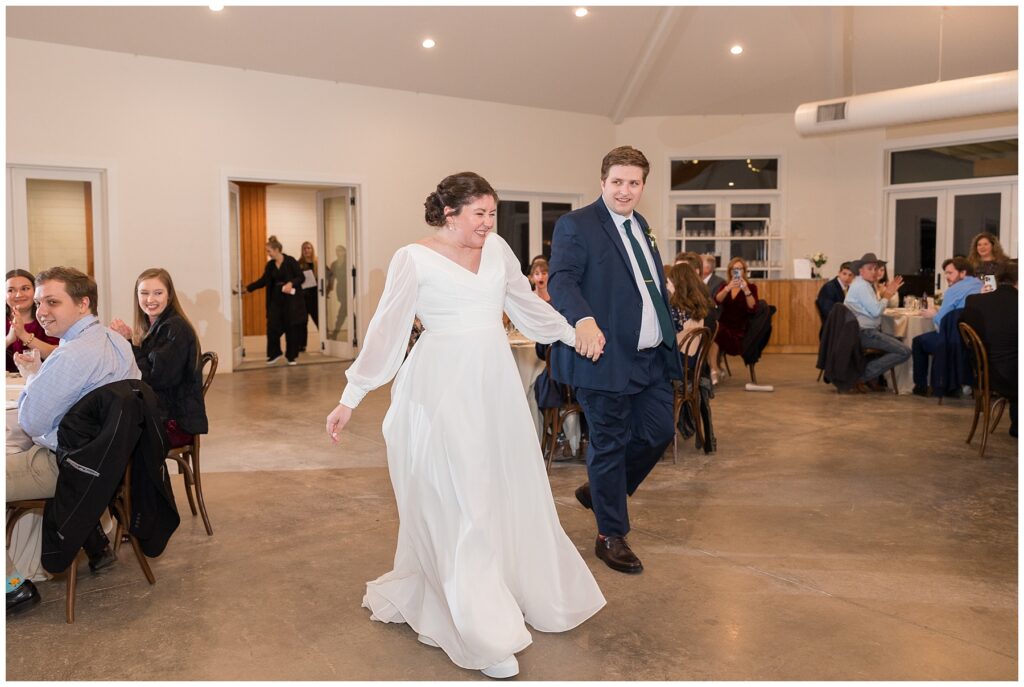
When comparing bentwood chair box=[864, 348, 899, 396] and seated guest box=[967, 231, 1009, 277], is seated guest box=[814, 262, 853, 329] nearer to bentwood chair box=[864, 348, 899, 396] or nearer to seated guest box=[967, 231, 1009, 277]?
bentwood chair box=[864, 348, 899, 396]

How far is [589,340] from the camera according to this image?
3172mm

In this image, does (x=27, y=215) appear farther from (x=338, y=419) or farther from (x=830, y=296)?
(x=830, y=296)

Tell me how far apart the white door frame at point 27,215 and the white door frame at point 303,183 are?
1.16m

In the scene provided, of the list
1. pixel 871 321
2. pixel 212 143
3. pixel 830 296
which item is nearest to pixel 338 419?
pixel 871 321

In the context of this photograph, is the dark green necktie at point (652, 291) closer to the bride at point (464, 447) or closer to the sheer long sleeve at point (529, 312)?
the sheer long sleeve at point (529, 312)

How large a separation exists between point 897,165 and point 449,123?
19.7ft

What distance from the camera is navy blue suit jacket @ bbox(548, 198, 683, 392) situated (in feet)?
11.1

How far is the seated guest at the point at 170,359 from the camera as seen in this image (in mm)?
3914

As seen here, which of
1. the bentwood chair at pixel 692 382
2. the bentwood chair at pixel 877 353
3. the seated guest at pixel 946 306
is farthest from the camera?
the bentwood chair at pixel 877 353

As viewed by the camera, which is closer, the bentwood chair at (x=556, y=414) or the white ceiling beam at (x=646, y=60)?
the bentwood chair at (x=556, y=414)

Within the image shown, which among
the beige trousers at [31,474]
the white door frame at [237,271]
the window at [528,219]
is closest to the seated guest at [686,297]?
the beige trousers at [31,474]

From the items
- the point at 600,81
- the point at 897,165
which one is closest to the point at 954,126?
the point at 897,165

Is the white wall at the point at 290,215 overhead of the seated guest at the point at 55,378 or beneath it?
overhead

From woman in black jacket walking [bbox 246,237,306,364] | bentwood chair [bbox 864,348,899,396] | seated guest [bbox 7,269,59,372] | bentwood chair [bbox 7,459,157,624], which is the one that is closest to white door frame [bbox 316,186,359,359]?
woman in black jacket walking [bbox 246,237,306,364]
